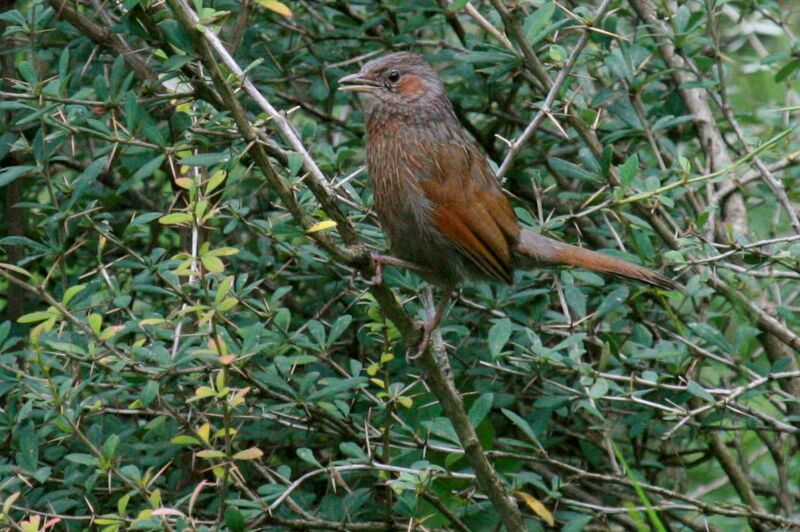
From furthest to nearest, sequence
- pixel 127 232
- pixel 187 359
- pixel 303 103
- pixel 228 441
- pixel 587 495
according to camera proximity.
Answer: pixel 303 103, pixel 587 495, pixel 127 232, pixel 187 359, pixel 228 441

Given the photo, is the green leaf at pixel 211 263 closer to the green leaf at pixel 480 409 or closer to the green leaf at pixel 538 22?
the green leaf at pixel 480 409

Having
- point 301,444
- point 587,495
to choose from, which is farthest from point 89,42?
point 587,495

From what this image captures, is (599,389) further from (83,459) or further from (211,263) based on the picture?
(83,459)

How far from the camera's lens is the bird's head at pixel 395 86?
473cm

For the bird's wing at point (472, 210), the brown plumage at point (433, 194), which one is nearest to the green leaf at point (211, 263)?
the brown plumage at point (433, 194)

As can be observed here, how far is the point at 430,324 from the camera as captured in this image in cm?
408

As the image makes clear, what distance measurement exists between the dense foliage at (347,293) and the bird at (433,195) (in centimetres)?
11

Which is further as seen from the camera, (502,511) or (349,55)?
(349,55)

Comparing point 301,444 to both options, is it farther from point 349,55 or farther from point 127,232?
point 349,55

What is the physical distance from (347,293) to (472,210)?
613 millimetres

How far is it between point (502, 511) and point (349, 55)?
246 cm

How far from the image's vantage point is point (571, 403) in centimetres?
451

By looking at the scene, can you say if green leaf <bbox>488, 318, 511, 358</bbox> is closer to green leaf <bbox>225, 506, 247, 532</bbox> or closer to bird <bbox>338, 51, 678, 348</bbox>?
bird <bbox>338, 51, 678, 348</bbox>

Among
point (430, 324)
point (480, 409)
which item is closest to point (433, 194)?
point (430, 324)
